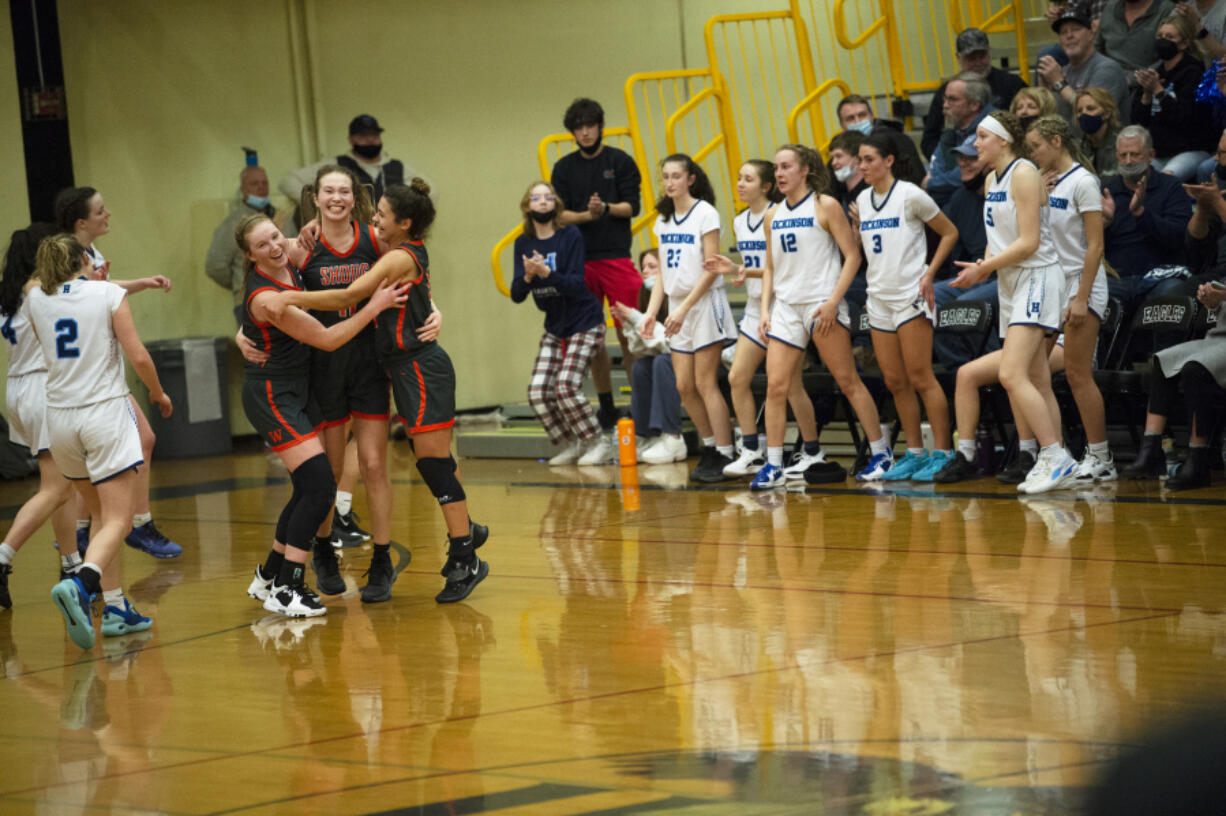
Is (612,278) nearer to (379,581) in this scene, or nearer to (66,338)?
(379,581)

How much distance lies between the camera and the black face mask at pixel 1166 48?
350 inches

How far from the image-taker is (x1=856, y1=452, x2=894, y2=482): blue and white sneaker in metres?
8.14

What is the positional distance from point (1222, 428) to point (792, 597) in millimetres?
3352

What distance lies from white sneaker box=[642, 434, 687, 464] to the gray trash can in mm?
4466

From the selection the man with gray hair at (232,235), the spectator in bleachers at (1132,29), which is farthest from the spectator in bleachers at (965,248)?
the man with gray hair at (232,235)

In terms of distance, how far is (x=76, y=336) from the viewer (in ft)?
Answer: 17.6

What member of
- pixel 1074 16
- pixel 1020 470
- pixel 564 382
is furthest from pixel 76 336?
pixel 1074 16

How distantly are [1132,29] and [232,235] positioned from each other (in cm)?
729

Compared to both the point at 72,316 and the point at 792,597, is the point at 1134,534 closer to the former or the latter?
the point at 792,597

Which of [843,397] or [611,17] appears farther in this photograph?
[611,17]

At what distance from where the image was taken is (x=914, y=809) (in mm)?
3086

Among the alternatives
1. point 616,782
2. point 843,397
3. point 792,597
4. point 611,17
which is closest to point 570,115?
point 843,397

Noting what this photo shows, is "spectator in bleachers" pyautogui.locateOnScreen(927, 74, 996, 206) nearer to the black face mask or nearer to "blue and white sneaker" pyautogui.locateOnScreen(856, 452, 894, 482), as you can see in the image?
the black face mask

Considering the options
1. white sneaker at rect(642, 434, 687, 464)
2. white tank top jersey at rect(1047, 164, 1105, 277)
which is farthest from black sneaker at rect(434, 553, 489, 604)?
white sneaker at rect(642, 434, 687, 464)
